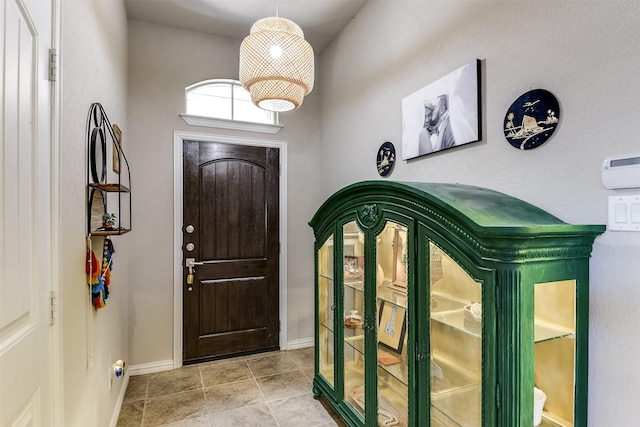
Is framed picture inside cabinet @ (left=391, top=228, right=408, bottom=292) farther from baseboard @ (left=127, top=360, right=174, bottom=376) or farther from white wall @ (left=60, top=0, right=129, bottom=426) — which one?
baseboard @ (left=127, top=360, right=174, bottom=376)

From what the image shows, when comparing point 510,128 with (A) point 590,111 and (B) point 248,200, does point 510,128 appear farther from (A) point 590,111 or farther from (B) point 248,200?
(B) point 248,200

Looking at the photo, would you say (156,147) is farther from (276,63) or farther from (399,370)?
(399,370)

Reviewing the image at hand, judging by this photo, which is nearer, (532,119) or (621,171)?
(621,171)

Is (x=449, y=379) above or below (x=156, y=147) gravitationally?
below

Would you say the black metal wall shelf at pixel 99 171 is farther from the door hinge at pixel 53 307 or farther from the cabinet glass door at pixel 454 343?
the cabinet glass door at pixel 454 343

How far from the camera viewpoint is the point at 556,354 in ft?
4.28

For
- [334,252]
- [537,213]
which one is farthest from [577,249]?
[334,252]

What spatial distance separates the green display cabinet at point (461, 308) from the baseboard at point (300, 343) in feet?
5.02

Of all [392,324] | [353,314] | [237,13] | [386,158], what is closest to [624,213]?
[392,324]

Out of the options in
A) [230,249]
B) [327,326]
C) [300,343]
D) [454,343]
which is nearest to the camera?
[454,343]

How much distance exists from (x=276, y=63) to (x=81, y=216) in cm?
122

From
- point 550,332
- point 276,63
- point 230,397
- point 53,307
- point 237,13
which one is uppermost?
point 237,13

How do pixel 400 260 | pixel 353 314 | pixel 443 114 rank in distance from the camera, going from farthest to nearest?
1. pixel 353 314
2. pixel 443 114
3. pixel 400 260

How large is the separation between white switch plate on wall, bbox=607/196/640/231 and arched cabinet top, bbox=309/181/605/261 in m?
0.05
